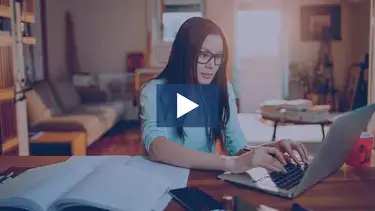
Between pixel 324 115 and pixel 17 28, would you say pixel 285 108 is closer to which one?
pixel 324 115

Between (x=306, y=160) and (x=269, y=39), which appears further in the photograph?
(x=269, y=39)

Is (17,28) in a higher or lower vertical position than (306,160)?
higher

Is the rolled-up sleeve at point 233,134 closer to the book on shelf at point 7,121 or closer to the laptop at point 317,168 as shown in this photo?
the laptop at point 317,168

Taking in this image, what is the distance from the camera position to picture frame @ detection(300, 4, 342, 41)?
148 inches

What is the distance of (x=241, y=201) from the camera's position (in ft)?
2.59

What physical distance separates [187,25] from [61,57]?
2.78 metres

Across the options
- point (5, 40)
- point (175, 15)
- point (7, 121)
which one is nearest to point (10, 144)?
point (7, 121)

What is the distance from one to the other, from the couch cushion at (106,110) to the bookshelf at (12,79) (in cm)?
69

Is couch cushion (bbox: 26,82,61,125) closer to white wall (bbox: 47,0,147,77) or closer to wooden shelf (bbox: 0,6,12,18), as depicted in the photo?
white wall (bbox: 47,0,147,77)

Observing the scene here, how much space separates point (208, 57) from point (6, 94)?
175cm

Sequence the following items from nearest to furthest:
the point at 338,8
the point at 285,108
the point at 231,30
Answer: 1. the point at 285,108
2. the point at 231,30
3. the point at 338,8

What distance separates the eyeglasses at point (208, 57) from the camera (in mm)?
1366

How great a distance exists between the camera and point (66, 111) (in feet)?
12.1

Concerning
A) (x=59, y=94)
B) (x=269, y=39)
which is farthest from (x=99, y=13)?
(x=269, y=39)
